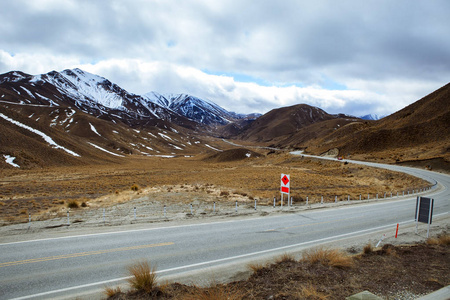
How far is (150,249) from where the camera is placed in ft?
30.6

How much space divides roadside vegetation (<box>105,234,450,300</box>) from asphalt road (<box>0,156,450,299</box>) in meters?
1.53

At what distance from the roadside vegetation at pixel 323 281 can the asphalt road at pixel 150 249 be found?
5.02ft

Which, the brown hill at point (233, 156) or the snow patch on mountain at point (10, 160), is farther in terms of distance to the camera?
the brown hill at point (233, 156)

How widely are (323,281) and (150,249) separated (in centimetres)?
622

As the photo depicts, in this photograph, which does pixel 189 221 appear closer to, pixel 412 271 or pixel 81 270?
pixel 81 270

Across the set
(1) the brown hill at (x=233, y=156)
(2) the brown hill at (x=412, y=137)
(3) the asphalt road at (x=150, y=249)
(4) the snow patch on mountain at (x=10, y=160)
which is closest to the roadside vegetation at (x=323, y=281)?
(3) the asphalt road at (x=150, y=249)

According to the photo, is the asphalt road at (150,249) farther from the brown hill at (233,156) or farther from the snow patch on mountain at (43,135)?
the brown hill at (233,156)

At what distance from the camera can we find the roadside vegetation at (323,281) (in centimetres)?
538

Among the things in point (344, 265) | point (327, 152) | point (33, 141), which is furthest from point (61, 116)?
A: point (344, 265)

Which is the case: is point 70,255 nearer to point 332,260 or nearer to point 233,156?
point 332,260

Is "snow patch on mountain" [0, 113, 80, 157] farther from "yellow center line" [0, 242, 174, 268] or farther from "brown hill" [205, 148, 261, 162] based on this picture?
"yellow center line" [0, 242, 174, 268]

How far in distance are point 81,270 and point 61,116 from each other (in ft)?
523

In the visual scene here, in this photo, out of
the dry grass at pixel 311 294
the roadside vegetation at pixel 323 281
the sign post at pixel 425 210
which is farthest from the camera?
the sign post at pixel 425 210

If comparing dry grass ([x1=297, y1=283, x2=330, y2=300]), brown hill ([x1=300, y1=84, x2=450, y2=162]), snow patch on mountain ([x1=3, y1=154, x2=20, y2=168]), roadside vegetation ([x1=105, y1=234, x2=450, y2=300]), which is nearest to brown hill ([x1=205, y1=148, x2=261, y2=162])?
brown hill ([x1=300, y1=84, x2=450, y2=162])
